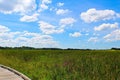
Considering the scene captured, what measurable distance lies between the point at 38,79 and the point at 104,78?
347 centimetres

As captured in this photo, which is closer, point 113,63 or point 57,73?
point 57,73

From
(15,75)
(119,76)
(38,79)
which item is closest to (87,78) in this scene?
(119,76)

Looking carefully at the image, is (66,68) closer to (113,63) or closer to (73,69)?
(73,69)

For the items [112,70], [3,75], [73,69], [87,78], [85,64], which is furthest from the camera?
[85,64]

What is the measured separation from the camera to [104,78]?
1450 centimetres

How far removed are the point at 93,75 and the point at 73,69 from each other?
94.6 inches

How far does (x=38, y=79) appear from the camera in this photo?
49.0ft

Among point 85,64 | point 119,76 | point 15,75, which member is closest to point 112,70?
point 119,76

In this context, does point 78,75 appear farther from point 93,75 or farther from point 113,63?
point 113,63

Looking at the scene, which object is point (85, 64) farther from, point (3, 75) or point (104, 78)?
point (3, 75)

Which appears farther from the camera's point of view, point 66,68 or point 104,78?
point 66,68

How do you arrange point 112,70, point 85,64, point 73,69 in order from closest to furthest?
point 112,70
point 73,69
point 85,64

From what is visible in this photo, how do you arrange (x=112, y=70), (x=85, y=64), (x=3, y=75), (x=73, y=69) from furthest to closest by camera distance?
(x=85, y=64) < (x=73, y=69) < (x=112, y=70) < (x=3, y=75)

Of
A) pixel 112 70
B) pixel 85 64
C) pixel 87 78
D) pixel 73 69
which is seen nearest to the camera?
pixel 87 78
